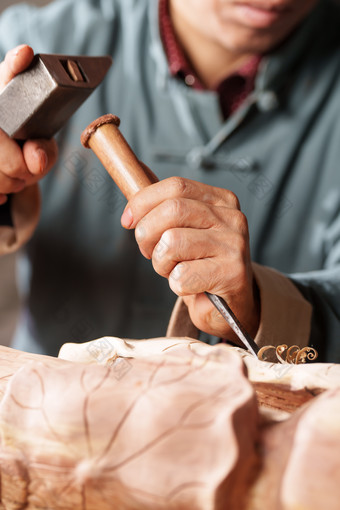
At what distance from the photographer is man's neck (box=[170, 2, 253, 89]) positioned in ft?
3.76

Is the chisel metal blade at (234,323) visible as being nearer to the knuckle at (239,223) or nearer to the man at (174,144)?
the knuckle at (239,223)

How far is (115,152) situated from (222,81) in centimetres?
61

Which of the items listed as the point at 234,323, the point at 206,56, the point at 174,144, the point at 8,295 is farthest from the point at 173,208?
the point at 8,295

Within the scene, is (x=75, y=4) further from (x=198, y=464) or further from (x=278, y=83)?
(x=198, y=464)

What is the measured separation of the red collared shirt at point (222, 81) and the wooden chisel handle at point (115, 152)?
0.58m

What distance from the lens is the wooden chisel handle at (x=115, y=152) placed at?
2.01ft

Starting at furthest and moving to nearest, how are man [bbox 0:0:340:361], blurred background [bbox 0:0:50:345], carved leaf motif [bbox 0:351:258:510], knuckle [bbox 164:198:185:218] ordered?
blurred background [bbox 0:0:50:345] < man [bbox 0:0:340:361] < knuckle [bbox 164:198:185:218] < carved leaf motif [bbox 0:351:258:510]

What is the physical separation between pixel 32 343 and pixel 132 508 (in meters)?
0.80

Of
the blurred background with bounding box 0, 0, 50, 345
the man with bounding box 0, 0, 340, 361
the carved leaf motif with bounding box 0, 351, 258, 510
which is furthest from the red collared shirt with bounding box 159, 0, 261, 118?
the blurred background with bounding box 0, 0, 50, 345

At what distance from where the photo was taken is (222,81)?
1141mm

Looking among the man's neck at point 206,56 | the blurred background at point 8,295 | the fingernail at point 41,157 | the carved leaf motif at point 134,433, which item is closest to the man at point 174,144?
the man's neck at point 206,56

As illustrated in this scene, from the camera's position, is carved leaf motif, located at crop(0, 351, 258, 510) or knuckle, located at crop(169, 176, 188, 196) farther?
knuckle, located at crop(169, 176, 188, 196)

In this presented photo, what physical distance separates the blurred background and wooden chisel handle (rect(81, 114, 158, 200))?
1.61m

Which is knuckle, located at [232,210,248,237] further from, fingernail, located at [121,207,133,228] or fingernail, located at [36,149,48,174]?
fingernail, located at [36,149,48,174]
